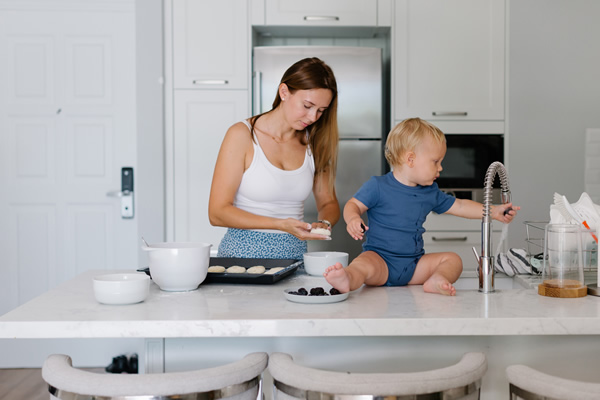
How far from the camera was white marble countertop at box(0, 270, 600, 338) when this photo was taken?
3.91 ft

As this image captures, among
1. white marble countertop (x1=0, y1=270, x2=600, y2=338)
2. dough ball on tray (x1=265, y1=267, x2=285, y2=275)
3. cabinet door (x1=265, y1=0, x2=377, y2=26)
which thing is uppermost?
cabinet door (x1=265, y1=0, x2=377, y2=26)

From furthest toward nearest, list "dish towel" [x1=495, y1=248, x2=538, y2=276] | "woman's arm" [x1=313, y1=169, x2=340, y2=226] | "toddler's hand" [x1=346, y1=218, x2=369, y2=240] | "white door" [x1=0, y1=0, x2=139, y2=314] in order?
"white door" [x1=0, y1=0, x2=139, y2=314]
"woman's arm" [x1=313, y1=169, x2=340, y2=226]
"dish towel" [x1=495, y1=248, x2=538, y2=276]
"toddler's hand" [x1=346, y1=218, x2=369, y2=240]

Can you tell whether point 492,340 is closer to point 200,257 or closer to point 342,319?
point 342,319

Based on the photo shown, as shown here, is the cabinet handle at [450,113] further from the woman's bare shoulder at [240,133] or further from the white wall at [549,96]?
the woman's bare shoulder at [240,133]

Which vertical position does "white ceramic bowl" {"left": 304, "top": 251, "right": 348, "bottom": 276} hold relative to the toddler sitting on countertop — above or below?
below

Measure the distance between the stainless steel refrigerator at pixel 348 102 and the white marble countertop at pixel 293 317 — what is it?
1.93 m

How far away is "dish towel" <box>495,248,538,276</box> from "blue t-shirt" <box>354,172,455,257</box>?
0.31 meters

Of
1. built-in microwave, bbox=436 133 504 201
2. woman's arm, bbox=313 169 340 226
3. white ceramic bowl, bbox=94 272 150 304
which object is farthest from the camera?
built-in microwave, bbox=436 133 504 201

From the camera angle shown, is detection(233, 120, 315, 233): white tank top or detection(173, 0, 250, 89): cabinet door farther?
detection(173, 0, 250, 89): cabinet door

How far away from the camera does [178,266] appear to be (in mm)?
1424

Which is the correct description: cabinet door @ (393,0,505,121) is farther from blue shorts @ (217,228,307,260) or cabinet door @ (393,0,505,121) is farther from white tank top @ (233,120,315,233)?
blue shorts @ (217,228,307,260)

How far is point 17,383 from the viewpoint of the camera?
326 cm

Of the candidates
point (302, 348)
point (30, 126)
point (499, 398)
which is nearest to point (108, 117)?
point (30, 126)

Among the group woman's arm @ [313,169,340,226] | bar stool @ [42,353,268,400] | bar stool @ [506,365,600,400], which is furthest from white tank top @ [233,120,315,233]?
bar stool @ [506,365,600,400]
